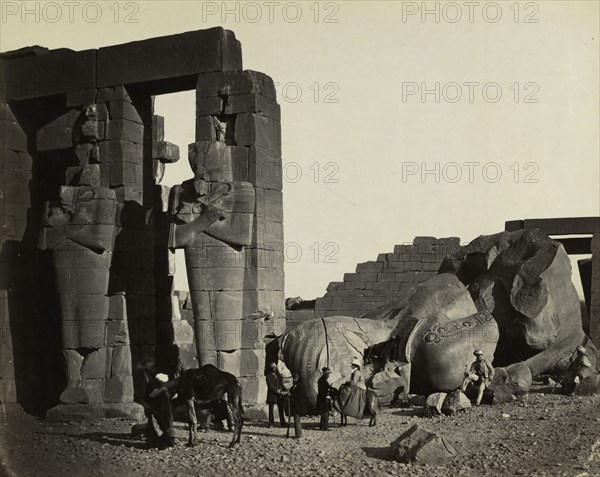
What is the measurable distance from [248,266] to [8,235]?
4.75 metres

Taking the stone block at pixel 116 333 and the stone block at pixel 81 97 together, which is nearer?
the stone block at pixel 116 333

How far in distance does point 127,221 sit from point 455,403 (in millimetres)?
5790

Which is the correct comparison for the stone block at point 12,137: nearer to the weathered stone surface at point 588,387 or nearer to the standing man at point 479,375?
the standing man at point 479,375

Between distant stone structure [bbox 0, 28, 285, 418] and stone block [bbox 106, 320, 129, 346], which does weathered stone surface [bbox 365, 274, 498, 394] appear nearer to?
distant stone structure [bbox 0, 28, 285, 418]

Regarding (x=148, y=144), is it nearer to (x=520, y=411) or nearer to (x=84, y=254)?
(x=84, y=254)

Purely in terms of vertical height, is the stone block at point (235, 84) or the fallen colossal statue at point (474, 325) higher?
the stone block at point (235, 84)

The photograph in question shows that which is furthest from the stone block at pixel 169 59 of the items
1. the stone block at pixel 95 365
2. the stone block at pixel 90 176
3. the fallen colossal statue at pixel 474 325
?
the stone block at pixel 95 365

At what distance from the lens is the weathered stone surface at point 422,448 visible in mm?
8906

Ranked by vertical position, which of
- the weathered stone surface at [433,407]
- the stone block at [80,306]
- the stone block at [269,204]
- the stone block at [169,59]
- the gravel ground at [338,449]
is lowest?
the gravel ground at [338,449]

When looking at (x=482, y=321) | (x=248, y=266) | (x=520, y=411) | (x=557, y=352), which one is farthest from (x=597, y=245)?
(x=248, y=266)

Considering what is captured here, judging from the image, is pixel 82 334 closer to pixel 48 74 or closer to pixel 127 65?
pixel 127 65

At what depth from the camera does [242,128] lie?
1256cm

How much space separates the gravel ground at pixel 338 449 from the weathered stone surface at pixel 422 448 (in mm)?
111

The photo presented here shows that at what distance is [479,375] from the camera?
12328mm
